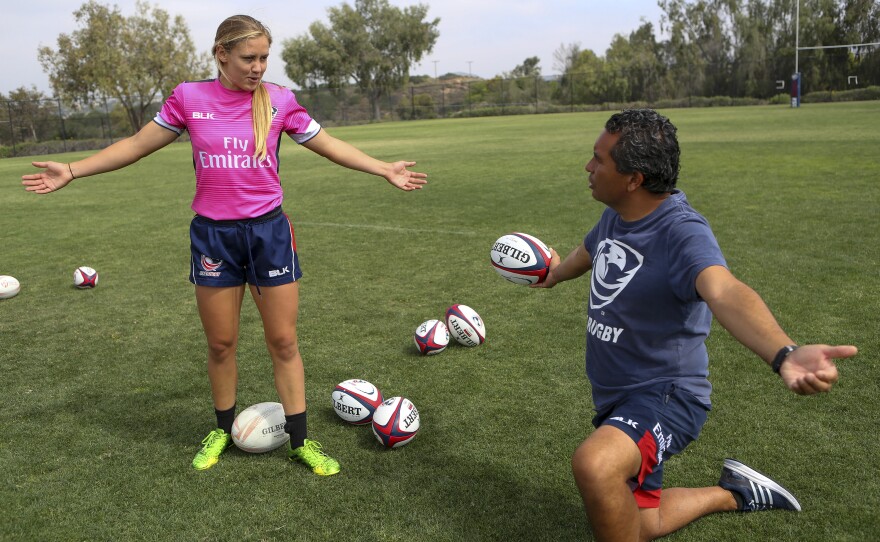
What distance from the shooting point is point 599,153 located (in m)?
2.98

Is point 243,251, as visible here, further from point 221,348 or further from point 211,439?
point 211,439

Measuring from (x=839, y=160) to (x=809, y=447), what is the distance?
13.9 metres

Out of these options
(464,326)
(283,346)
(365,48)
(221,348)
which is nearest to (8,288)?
(221,348)

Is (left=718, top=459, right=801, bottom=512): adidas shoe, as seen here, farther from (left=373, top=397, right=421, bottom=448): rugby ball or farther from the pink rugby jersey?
the pink rugby jersey

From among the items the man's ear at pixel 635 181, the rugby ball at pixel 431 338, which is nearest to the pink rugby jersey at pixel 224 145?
the man's ear at pixel 635 181

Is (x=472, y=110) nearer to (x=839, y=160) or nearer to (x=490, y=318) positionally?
(x=839, y=160)

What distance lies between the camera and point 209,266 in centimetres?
382

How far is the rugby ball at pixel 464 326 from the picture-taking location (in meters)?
5.80

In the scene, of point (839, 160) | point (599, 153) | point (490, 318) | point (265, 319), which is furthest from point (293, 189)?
point (599, 153)

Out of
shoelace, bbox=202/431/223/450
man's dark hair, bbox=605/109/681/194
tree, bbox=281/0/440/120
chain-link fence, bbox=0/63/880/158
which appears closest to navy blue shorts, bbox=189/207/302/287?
shoelace, bbox=202/431/223/450

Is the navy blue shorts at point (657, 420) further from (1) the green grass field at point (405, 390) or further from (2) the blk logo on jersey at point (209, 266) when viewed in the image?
(2) the blk logo on jersey at point (209, 266)

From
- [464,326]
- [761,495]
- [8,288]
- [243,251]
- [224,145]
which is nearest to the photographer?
[761,495]

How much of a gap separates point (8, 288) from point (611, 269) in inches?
286

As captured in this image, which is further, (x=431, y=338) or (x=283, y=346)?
(x=431, y=338)
